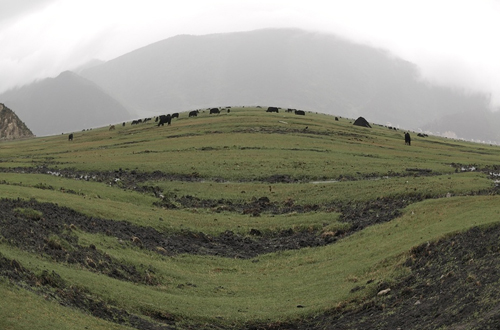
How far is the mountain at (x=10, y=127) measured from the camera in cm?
17838

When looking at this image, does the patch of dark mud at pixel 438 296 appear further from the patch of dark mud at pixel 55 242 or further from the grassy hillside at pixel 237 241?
the patch of dark mud at pixel 55 242

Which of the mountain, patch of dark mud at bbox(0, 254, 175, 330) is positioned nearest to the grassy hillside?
patch of dark mud at bbox(0, 254, 175, 330)

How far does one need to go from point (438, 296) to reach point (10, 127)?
17766cm

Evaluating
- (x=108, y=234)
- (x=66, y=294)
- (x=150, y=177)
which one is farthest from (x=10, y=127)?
(x=66, y=294)

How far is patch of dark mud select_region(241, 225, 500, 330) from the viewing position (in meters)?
19.3

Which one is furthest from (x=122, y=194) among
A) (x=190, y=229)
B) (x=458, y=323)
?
(x=458, y=323)

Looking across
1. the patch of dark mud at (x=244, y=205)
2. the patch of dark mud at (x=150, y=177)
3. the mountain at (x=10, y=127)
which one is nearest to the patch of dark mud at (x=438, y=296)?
the patch of dark mud at (x=244, y=205)

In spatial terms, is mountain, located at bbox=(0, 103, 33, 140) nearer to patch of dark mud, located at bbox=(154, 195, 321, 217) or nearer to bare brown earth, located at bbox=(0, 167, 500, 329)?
patch of dark mud, located at bbox=(154, 195, 321, 217)

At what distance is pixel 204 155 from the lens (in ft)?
244

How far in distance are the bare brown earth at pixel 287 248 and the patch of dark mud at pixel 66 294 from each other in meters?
0.04

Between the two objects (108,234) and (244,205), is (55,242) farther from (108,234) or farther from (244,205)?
(244,205)

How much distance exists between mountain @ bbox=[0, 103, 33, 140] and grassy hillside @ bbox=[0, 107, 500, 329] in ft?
386

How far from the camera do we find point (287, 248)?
125ft

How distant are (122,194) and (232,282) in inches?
855
